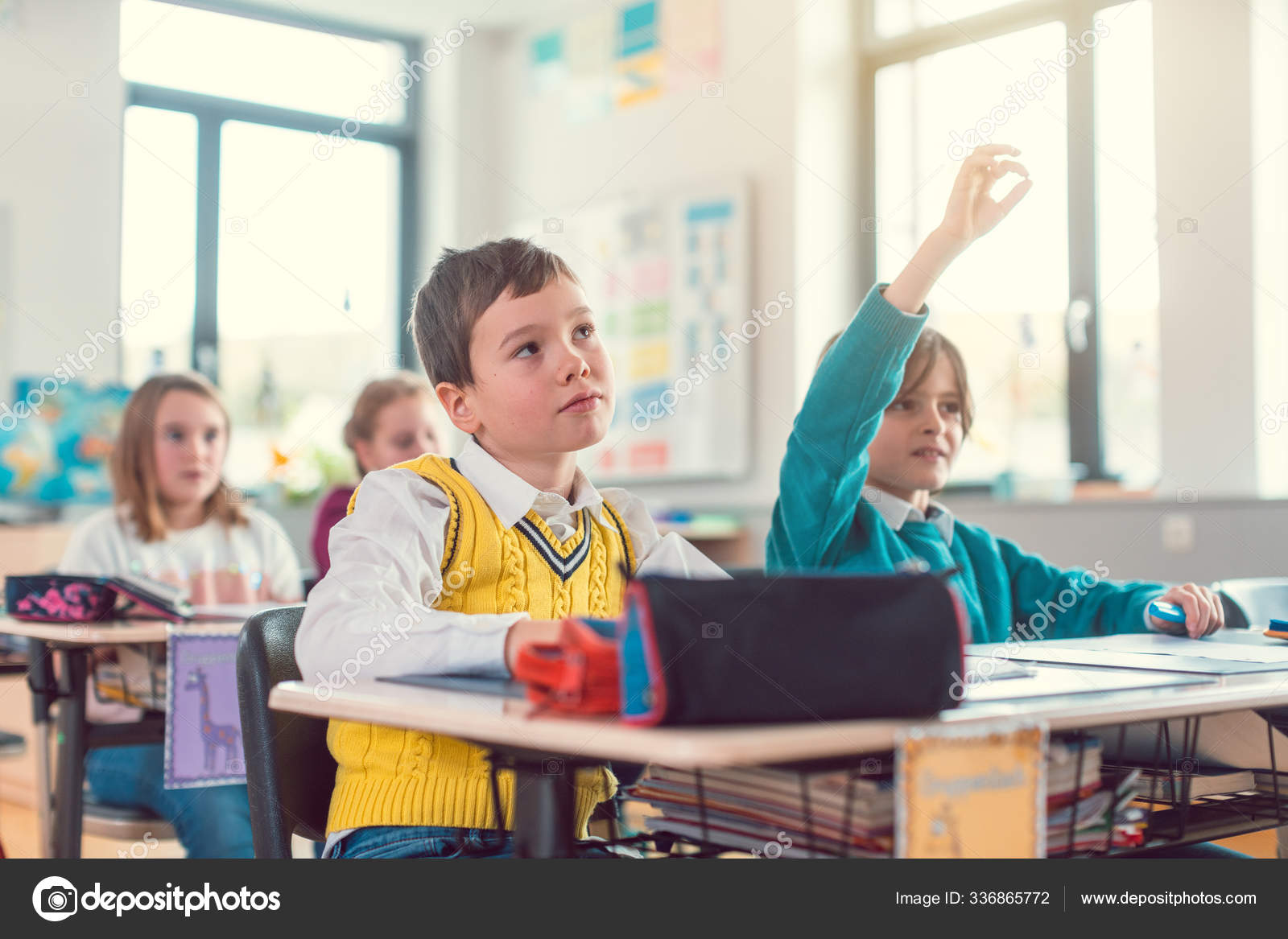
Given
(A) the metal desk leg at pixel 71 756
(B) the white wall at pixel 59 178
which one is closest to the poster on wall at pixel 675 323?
(B) the white wall at pixel 59 178

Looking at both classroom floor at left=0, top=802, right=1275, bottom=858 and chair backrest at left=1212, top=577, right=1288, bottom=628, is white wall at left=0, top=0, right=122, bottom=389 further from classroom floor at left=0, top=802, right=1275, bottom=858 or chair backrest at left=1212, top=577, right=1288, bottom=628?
chair backrest at left=1212, top=577, right=1288, bottom=628

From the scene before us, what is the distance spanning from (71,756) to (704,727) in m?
1.68

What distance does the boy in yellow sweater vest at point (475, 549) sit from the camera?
104 centimetres

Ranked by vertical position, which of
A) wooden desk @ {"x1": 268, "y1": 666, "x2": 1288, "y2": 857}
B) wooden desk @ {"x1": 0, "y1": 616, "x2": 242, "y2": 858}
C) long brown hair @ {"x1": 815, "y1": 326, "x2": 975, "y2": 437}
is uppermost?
long brown hair @ {"x1": 815, "y1": 326, "x2": 975, "y2": 437}

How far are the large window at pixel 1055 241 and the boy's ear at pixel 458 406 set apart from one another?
3.09m

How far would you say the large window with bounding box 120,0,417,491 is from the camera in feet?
18.4

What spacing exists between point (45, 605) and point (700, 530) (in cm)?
303

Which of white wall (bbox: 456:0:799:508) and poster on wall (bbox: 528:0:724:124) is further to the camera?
poster on wall (bbox: 528:0:724:124)

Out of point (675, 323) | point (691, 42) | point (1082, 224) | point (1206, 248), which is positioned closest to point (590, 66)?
point (691, 42)

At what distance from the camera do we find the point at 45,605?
211cm

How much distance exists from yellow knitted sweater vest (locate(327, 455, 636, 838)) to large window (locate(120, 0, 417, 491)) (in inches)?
179

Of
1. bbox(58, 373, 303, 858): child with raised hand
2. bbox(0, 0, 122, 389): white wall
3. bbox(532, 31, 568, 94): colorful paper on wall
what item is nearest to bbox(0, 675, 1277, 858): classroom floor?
bbox(58, 373, 303, 858): child with raised hand

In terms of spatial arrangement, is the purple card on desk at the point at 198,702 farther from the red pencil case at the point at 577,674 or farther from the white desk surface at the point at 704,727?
the red pencil case at the point at 577,674

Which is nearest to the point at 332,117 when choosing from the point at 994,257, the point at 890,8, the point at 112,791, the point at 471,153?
the point at 471,153
